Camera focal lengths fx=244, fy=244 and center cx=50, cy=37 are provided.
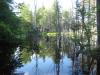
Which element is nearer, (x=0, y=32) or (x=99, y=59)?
(x=99, y=59)

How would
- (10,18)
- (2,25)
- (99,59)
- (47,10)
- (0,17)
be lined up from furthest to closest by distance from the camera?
(47,10), (10,18), (0,17), (2,25), (99,59)

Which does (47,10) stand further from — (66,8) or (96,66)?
(96,66)

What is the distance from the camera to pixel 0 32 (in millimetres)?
9297

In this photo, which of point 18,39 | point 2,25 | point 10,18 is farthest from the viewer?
point 18,39

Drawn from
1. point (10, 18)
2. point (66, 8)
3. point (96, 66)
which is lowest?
point (96, 66)

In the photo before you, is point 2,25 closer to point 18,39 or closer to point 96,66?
point 18,39

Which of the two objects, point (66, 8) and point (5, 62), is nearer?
point (5, 62)

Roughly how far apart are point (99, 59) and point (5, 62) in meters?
3.62

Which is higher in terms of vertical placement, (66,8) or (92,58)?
(66,8)

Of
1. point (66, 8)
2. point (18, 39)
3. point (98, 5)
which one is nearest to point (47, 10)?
point (66, 8)

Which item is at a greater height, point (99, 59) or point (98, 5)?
point (98, 5)

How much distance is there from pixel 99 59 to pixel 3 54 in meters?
4.02

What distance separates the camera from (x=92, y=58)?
26.5 feet

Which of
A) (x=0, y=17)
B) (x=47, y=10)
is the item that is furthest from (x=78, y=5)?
(x=47, y=10)
